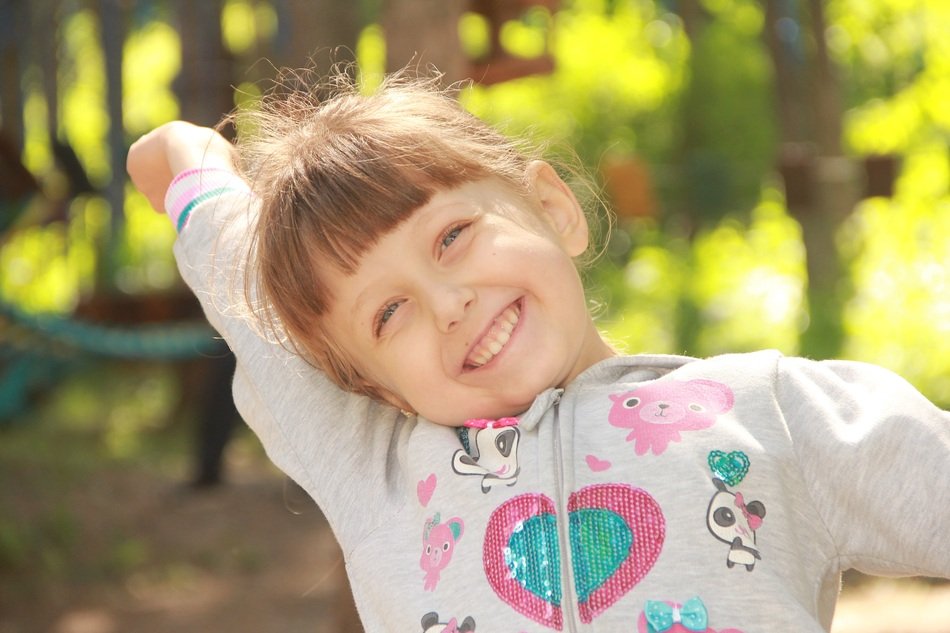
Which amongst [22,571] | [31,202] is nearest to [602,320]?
[31,202]

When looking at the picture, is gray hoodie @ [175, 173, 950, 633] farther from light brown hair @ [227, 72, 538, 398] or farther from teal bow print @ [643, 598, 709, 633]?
light brown hair @ [227, 72, 538, 398]

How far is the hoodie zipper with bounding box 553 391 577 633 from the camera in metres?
1.40

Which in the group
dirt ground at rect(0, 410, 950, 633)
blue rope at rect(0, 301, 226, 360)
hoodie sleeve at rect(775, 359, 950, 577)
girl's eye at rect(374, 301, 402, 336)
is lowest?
dirt ground at rect(0, 410, 950, 633)

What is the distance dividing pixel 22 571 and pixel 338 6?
8.94ft

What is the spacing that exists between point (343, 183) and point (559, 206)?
0.35 metres

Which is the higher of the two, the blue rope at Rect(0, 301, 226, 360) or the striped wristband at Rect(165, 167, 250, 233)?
the striped wristband at Rect(165, 167, 250, 233)

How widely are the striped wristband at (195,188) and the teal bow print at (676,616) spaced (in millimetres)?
1013

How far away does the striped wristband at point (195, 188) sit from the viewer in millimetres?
1952

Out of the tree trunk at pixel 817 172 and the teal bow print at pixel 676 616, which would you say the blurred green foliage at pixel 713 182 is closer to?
the tree trunk at pixel 817 172

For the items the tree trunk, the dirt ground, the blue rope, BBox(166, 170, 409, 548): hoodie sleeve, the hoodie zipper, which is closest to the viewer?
the hoodie zipper

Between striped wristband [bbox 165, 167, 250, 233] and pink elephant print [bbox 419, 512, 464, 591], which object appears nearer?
pink elephant print [bbox 419, 512, 464, 591]

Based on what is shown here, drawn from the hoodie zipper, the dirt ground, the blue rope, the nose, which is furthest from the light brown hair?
the blue rope

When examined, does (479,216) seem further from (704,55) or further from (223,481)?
(704,55)

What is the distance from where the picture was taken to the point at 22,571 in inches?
195
